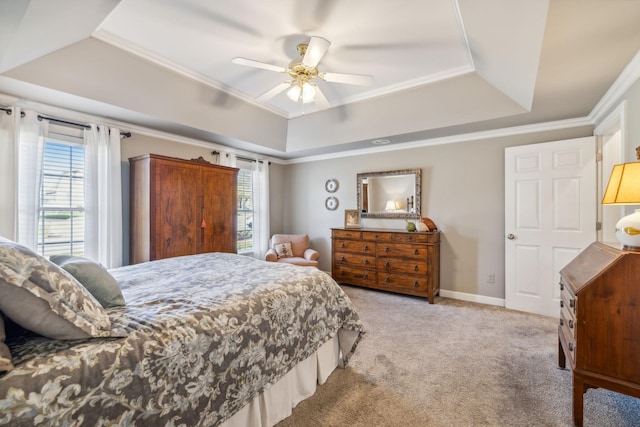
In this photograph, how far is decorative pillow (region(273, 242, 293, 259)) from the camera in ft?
15.7

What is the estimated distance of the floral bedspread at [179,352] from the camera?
836 mm

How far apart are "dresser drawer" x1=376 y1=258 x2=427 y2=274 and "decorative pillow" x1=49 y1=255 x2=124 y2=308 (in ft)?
11.0

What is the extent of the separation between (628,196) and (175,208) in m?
3.92

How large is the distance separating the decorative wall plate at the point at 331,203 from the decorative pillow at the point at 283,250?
1.03 metres

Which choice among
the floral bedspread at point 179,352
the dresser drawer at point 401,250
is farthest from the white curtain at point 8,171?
the dresser drawer at point 401,250

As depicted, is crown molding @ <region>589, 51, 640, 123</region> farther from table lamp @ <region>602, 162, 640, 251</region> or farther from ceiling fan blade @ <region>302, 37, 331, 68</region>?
ceiling fan blade @ <region>302, 37, 331, 68</region>

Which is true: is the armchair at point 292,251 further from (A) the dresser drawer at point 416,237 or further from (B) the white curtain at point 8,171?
(B) the white curtain at point 8,171

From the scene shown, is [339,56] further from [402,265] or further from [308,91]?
[402,265]

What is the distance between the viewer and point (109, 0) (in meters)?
1.88

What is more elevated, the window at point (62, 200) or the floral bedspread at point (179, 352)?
the window at point (62, 200)

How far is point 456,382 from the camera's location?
6.73 ft

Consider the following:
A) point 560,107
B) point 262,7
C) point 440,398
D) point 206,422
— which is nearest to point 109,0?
A: point 262,7

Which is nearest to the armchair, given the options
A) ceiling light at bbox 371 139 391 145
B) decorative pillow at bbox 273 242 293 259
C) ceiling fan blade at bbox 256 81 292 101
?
decorative pillow at bbox 273 242 293 259

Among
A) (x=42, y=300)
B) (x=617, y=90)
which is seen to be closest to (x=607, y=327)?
(x=617, y=90)
